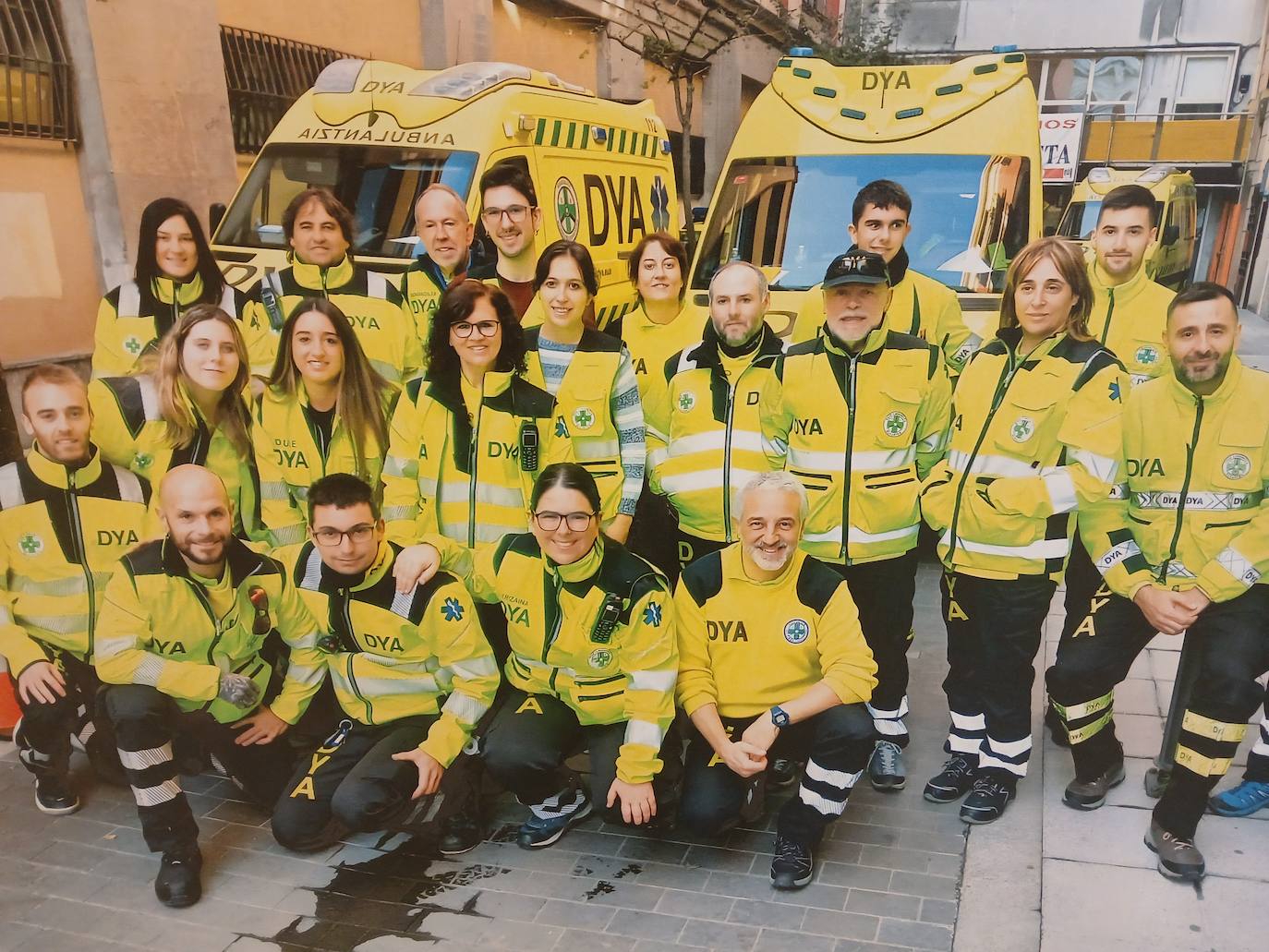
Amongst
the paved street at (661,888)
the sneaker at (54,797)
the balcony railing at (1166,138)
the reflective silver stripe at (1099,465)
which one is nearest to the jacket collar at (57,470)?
the sneaker at (54,797)

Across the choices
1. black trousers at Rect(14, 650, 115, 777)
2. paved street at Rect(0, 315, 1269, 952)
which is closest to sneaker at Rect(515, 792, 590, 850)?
paved street at Rect(0, 315, 1269, 952)

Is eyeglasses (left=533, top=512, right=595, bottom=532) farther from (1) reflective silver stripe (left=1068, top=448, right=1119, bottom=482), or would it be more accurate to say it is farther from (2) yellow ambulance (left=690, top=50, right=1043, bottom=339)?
(2) yellow ambulance (left=690, top=50, right=1043, bottom=339)

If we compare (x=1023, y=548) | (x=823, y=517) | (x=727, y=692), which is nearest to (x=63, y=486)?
(x=727, y=692)

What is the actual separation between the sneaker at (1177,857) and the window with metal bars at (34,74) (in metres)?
9.09

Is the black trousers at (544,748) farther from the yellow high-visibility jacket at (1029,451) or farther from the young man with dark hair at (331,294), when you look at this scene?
the young man with dark hair at (331,294)

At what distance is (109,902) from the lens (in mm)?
3400

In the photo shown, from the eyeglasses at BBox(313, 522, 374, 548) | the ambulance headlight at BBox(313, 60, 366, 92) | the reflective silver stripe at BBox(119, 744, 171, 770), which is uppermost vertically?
the ambulance headlight at BBox(313, 60, 366, 92)

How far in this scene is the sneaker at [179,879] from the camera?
3.36 m

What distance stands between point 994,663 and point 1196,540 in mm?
841

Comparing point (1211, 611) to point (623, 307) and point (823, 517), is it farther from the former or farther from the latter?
point (623, 307)

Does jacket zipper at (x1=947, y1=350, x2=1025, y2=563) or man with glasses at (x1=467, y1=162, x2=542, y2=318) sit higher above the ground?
man with glasses at (x1=467, y1=162, x2=542, y2=318)

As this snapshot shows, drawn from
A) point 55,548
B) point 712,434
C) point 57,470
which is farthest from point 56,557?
point 712,434

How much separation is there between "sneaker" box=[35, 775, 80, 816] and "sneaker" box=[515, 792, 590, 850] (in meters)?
1.87

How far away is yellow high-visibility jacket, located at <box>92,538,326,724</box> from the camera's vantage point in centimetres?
347
